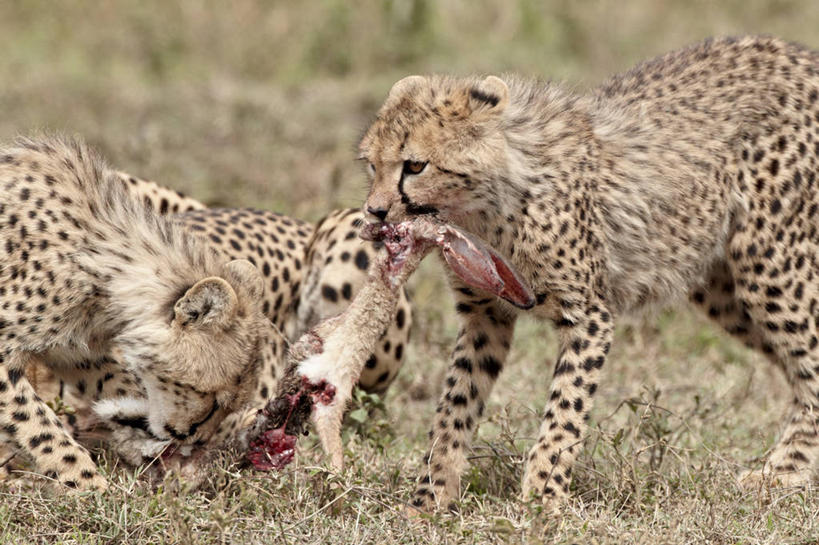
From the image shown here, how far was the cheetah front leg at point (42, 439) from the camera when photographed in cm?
371

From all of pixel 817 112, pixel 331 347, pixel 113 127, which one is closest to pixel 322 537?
pixel 331 347

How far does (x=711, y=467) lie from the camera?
159 inches

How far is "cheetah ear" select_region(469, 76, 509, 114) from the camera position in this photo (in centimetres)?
377

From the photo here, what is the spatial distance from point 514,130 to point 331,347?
93 cm

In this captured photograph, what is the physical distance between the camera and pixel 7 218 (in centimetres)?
393

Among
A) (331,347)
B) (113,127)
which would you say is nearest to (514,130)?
(331,347)

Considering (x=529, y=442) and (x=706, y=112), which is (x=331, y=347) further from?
(x=706, y=112)

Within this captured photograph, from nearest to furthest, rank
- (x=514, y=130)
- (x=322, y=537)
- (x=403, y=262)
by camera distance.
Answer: (x=322, y=537), (x=403, y=262), (x=514, y=130)

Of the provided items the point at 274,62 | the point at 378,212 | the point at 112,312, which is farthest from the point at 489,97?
the point at 274,62

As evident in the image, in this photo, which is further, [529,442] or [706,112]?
[529,442]

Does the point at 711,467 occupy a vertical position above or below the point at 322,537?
above

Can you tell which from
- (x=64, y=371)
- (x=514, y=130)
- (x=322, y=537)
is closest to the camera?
(x=322, y=537)

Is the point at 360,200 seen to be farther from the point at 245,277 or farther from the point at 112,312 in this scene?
the point at 112,312

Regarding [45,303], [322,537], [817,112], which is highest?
[817,112]
